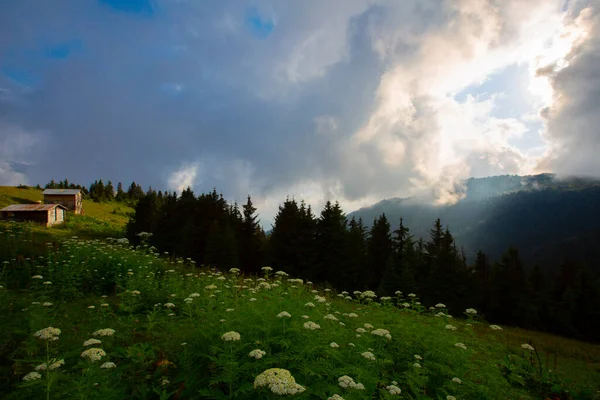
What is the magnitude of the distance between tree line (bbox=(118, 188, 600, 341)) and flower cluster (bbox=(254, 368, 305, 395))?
29622 millimetres

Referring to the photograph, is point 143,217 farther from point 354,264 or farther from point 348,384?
point 348,384

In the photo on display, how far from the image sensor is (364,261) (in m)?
38.0

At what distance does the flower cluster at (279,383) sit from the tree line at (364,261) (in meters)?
29.6

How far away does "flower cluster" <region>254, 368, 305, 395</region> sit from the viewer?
3.30m

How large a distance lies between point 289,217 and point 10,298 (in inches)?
1191

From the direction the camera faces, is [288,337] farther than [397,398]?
Yes

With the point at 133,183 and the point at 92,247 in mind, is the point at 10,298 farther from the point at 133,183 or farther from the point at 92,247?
the point at 133,183

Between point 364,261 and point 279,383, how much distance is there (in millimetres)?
35934

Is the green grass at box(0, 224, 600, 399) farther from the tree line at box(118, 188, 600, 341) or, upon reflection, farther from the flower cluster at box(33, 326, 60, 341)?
the tree line at box(118, 188, 600, 341)

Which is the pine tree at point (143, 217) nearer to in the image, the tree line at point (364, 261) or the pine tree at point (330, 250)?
the tree line at point (364, 261)

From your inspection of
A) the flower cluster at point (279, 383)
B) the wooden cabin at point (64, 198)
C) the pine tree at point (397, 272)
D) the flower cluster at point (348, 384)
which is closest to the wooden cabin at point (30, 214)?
the wooden cabin at point (64, 198)

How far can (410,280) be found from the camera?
102ft

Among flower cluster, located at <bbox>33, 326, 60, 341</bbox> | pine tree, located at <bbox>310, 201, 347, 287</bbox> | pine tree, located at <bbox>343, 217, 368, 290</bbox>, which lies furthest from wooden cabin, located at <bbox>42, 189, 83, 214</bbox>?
flower cluster, located at <bbox>33, 326, 60, 341</bbox>

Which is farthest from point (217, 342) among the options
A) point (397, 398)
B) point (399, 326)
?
point (399, 326)
